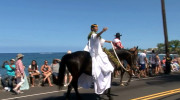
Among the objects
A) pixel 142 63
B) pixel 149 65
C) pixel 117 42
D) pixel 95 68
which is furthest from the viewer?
pixel 149 65

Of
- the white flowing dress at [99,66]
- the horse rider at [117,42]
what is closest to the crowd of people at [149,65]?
the horse rider at [117,42]

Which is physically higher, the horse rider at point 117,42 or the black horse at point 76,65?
the horse rider at point 117,42

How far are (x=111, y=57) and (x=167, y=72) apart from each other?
1105cm

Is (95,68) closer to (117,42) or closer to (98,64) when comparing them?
(98,64)

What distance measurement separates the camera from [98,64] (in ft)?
22.6

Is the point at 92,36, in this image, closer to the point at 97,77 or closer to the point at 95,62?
the point at 95,62

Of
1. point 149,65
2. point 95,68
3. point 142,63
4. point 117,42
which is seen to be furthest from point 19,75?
point 149,65

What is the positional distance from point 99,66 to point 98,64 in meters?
0.08

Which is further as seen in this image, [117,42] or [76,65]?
[117,42]

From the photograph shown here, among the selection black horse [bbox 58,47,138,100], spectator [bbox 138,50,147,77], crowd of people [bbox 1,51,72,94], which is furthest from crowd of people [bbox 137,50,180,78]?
black horse [bbox 58,47,138,100]

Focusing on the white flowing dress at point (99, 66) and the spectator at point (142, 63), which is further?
the spectator at point (142, 63)

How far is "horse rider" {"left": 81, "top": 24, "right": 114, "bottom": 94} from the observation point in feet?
22.2

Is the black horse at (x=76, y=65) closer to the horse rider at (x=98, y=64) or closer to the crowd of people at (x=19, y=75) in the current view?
the horse rider at (x=98, y=64)

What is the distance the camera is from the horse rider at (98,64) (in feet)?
22.2
